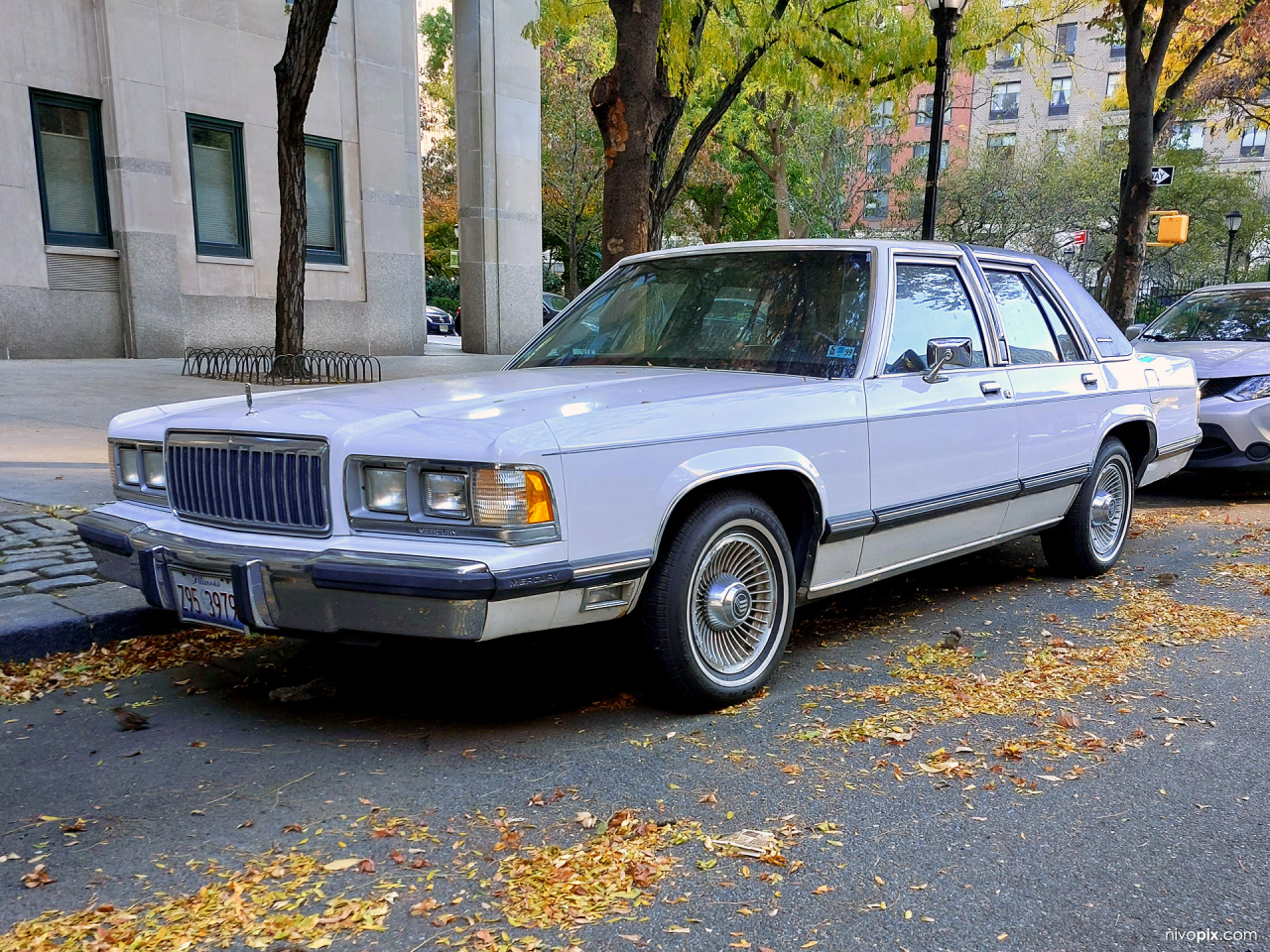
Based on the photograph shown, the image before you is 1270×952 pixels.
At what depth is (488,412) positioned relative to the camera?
3.32 metres

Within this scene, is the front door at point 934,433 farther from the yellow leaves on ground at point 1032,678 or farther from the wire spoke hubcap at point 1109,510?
the wire spoke hubcap at point 1109,510

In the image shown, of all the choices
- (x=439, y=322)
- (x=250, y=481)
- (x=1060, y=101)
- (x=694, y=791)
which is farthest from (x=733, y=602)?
(x=1060, y=101)

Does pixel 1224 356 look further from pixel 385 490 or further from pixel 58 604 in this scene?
pixel 58 604

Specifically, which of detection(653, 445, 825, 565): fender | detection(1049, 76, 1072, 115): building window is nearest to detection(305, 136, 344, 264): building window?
detection(653, 445, 825, 565): fender

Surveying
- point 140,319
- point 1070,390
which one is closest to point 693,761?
point 1070,390

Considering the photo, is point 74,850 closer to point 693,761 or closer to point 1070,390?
point 693,761

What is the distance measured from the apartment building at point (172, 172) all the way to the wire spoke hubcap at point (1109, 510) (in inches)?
554

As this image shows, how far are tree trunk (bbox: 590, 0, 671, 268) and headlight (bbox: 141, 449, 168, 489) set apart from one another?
5208 millimetres

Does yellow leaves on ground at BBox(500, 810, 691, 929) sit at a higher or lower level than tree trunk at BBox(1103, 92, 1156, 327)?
lower

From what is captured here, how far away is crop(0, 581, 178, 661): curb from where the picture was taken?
416 centimetres

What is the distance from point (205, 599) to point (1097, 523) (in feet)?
15.4

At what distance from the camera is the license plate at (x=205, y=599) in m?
3.30

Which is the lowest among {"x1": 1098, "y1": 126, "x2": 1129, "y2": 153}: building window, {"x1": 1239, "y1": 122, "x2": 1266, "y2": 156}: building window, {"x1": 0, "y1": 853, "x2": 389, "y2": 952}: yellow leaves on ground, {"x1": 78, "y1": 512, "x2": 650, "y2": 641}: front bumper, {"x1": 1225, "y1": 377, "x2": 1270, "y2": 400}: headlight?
{"x1": 0, "y1": 853, "x2": 389, "y2": 952}: yellow leaves on ground

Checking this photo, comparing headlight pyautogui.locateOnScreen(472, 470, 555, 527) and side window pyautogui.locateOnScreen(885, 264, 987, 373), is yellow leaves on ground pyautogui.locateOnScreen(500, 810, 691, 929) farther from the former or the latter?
side window pyautogui.locateOnScreen(885, 264, 987, 373)
